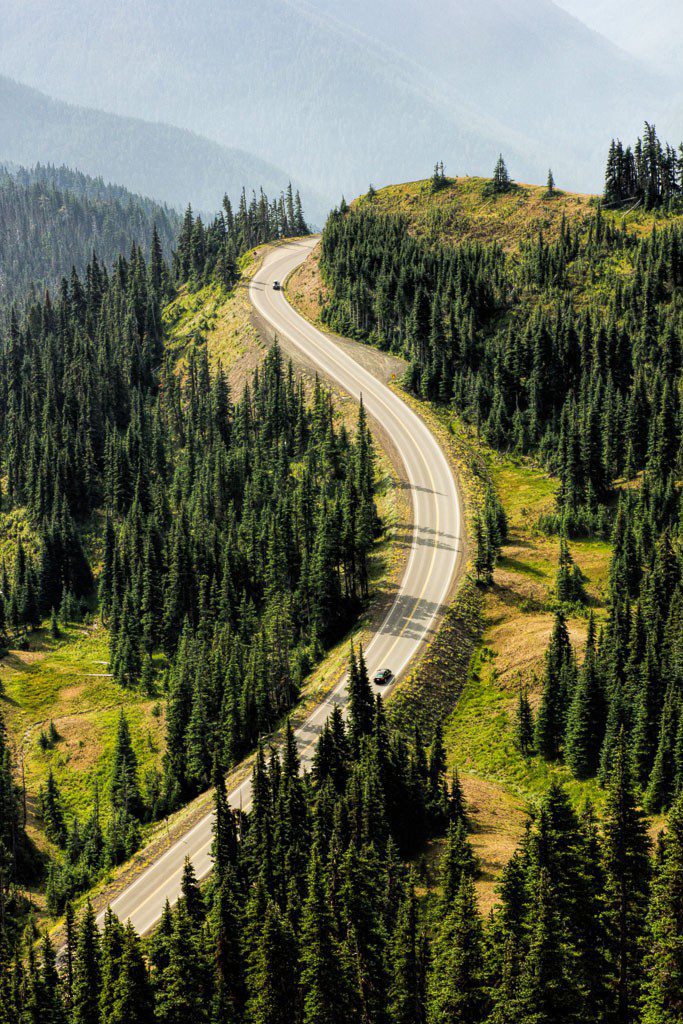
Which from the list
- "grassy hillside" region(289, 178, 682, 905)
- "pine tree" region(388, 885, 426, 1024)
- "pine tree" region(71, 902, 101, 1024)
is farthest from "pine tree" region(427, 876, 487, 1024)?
"pine tree" region(71, 902, 101, 1024)

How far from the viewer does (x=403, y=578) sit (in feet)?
382

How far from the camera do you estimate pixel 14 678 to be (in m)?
144

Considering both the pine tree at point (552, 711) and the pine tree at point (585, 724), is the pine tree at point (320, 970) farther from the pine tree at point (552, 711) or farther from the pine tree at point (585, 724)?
the pine tree at point (552, 711)

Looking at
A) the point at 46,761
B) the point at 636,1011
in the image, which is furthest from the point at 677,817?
the point at 46,761

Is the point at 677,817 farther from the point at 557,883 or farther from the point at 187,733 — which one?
the point at 187,733

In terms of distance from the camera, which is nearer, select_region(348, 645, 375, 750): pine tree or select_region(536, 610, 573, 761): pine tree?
select_region(348, 645, 375, 750): pine tree

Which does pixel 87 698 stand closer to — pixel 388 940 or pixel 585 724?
pixel 585 724

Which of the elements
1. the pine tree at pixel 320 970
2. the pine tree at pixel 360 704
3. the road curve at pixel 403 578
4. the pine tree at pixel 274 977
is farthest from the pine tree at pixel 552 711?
the pine tree at pixel 274 977

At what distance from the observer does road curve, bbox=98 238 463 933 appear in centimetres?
8075

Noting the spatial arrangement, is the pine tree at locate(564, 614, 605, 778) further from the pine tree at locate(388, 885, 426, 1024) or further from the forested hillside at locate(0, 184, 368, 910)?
the pine tree at locate(388, 885, 426, 1024)

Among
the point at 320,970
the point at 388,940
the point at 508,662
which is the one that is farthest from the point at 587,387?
the point at 320,970

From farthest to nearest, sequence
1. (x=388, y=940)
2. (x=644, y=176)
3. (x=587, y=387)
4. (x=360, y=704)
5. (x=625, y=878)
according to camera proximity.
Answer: (x=644, y=176) → (x=587, y=387) → (x=360, y=704) → (x=388, y=940) → (x=625, y=878)

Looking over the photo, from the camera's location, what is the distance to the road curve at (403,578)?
3179 inches

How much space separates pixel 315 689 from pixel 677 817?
5352cm
